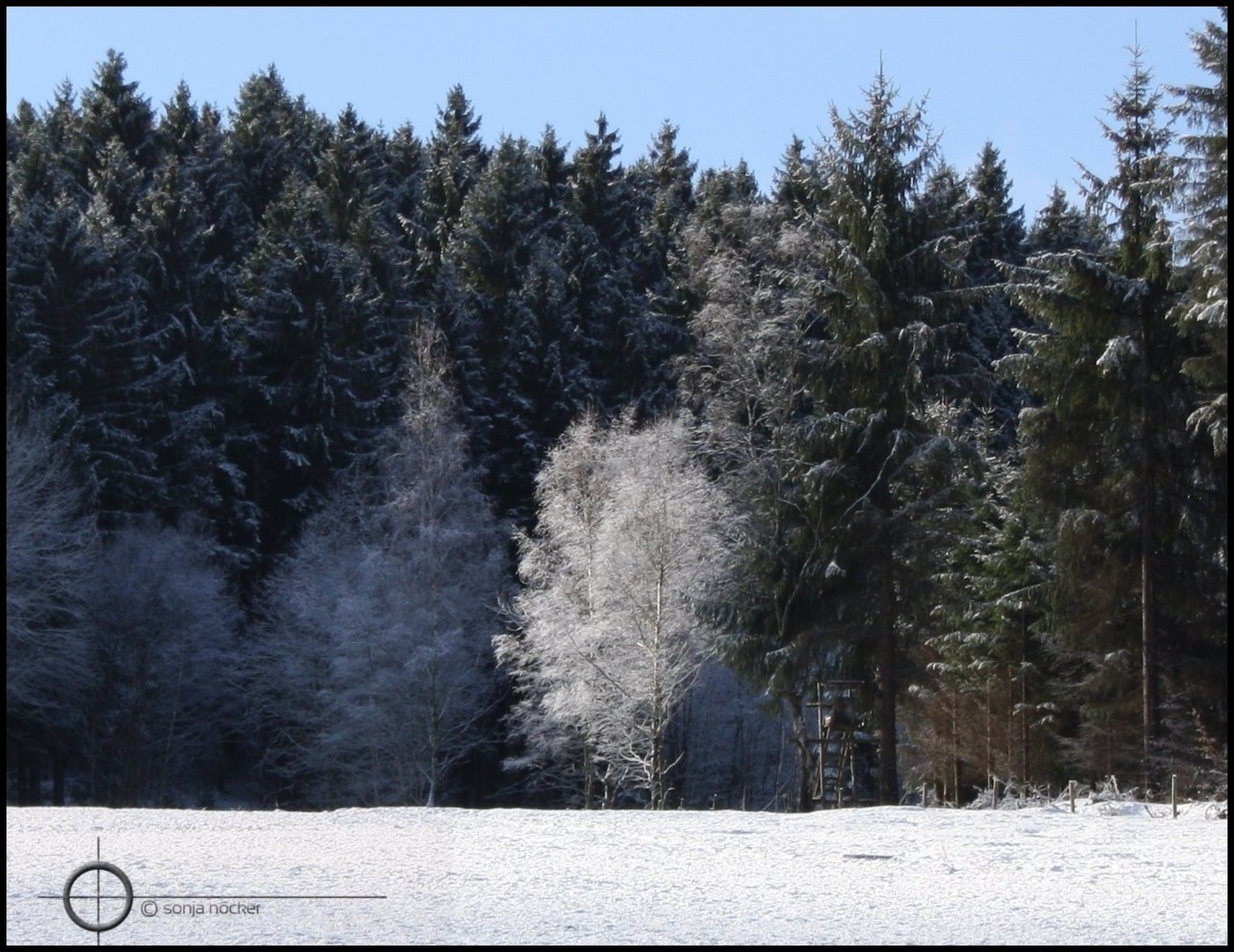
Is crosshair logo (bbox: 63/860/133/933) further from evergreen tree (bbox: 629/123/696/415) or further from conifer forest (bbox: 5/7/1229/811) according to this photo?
evergreen tree (bbox: 629/123/696/415)

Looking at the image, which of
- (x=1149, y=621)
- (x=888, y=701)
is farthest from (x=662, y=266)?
(x=1149, y=621)

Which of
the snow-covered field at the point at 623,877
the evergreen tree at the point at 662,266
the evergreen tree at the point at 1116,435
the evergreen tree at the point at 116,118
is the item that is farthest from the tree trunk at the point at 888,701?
the evergreen tree at the point at 116,118

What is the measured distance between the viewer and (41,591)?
35.2 meters

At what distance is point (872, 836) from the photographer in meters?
16.5

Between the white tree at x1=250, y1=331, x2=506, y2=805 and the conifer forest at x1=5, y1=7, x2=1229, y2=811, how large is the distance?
12cm

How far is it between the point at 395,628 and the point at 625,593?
26.1 feet

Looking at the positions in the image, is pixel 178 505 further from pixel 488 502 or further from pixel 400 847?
pixel 400 847

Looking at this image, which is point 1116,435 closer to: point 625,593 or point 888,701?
point 888,701

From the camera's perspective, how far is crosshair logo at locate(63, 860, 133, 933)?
1023cm

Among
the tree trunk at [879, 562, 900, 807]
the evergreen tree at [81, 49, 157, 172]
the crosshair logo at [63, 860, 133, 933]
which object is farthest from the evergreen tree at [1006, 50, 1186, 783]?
the evergreen tree at [81, 49, 157, 172]

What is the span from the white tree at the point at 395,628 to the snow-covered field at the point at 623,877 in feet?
67.1

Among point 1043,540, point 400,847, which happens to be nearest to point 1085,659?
point 1043,540

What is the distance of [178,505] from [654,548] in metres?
15.5

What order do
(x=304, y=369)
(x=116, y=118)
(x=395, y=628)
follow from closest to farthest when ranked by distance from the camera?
(x=395, y=628)
(x=304, y=369)
(x=116, y=118)
